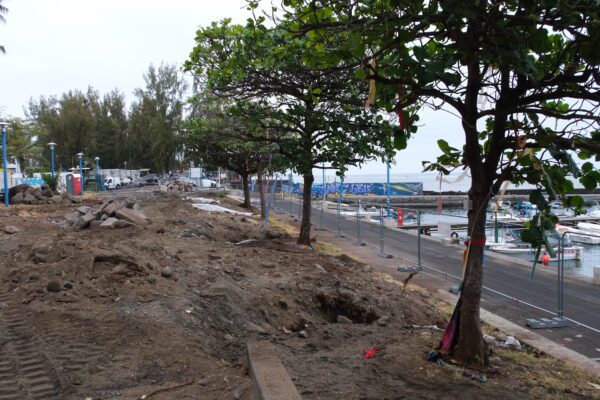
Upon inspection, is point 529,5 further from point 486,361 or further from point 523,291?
point 523,291

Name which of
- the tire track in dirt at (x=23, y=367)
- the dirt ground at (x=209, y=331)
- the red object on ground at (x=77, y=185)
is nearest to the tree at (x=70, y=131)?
the red object on ground at (x=77, y=185)

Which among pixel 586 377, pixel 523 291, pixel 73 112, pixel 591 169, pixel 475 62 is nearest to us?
pixel 591 169

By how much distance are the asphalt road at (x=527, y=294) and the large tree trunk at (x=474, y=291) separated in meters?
2.70

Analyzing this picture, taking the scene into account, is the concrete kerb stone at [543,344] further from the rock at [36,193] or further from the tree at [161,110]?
the tree at [161,110]

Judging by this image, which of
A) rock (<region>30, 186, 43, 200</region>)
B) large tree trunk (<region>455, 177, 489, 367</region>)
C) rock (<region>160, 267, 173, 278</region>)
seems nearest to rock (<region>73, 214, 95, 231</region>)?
rock (<region>160, 267, 173, 278</region>)

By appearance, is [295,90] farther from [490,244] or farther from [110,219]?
[490,244]

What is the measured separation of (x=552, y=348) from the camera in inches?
279

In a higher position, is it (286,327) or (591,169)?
(591,169)

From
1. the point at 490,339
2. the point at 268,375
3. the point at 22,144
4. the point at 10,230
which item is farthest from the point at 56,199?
the point at 22,144

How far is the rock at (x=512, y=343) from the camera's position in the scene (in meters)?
7.03

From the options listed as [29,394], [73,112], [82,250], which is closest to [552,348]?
[29,394]

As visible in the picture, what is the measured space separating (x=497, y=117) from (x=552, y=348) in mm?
3738

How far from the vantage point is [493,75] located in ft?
17.3

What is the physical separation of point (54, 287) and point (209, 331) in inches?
98.7
